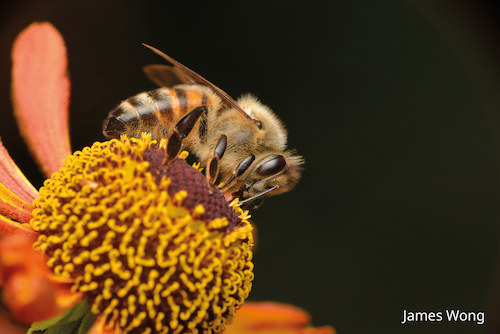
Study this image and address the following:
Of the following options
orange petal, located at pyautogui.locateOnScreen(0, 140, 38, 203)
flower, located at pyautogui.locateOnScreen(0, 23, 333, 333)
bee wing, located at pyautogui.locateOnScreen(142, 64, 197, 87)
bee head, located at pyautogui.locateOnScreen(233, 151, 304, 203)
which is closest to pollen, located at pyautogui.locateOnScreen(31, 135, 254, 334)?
flower, located at pyautogui.locateOnScreen(0, 23, 333, 333)

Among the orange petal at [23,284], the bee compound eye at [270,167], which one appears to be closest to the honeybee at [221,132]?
the bee compound eye at [270,167]

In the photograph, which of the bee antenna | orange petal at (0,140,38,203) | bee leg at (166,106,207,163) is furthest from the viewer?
the bee antenna

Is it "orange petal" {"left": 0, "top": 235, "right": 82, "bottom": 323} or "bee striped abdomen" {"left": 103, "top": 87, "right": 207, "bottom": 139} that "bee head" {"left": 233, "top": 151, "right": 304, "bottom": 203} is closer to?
"bee striped abdomen" {"left": 103, "top": 87, "right": 207, "bottom": 139}

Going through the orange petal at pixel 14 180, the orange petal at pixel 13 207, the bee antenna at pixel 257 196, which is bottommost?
the orange petal at pixel 13 207

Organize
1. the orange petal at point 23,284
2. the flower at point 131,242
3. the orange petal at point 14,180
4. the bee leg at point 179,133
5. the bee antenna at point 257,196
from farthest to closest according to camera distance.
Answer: the bee antenna at point 257,196, the orange petal at point 14,180, the bee leg at point 179,133, the flower at point 131,242, the orange petal at point 23,284

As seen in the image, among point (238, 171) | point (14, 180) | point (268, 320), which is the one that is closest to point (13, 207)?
point (14, 180)

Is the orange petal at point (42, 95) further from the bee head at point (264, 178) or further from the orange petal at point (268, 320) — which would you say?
the orange petal at point (268, 320)
